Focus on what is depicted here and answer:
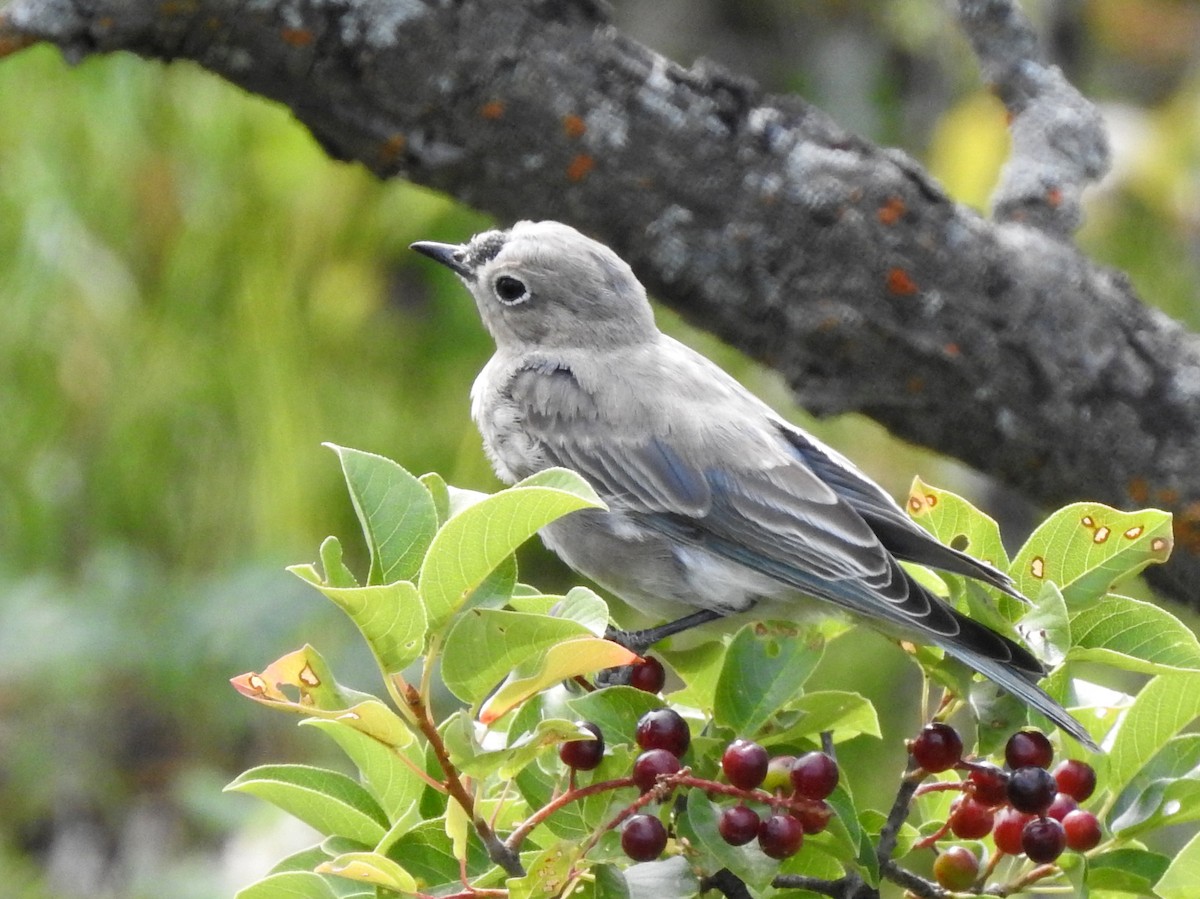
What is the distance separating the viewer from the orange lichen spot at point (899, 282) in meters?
3.44

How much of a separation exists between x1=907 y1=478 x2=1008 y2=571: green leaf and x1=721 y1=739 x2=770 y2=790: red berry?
0.46 m

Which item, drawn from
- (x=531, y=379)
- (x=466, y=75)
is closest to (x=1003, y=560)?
(x=531, y=379)

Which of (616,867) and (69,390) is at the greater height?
(616,867)

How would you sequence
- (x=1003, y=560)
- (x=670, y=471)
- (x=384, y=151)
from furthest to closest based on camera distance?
1. (x=384, y=151)
2. (x=670, y=471)
3. (x=1003, y=560)

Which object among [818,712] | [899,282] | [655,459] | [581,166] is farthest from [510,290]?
[818,712]

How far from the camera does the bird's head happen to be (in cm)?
338

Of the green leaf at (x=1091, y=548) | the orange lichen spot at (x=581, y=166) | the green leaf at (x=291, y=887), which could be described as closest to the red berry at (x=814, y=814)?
the green leaf at (x=1091, y=548)

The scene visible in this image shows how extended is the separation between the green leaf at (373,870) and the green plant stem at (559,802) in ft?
0.44

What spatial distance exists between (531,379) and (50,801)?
3550 mm

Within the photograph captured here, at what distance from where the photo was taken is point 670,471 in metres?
3.13

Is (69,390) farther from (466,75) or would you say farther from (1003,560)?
(1003,560)

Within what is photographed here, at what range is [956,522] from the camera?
7.02 feet

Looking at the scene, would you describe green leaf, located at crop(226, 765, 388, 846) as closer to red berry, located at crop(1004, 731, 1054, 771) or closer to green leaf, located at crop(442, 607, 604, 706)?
green leaf, located at crop(442, 607, 604, 706)

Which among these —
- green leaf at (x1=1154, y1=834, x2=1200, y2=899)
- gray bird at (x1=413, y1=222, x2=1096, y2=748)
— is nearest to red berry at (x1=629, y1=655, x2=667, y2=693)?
gray bird at (x1=413, y1=222, x2=1096, y2=748)
